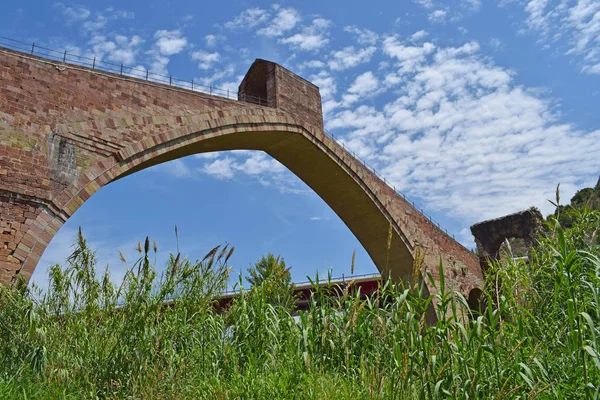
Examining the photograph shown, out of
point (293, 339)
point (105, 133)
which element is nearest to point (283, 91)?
point (105, 133)

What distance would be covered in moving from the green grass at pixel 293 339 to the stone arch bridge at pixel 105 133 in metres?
1.64

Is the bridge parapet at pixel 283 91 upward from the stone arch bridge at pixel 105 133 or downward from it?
upward

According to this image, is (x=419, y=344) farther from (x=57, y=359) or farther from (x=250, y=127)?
(x=250, y=127)

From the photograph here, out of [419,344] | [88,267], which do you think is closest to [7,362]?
[88,267]

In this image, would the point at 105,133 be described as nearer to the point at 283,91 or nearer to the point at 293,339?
the point at 283,91

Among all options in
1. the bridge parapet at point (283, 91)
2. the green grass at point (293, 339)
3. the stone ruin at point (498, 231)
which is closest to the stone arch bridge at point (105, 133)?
the bridge parapet at point (283, 91)

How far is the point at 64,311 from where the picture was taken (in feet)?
13.2

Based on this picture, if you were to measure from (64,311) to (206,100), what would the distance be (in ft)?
23.5

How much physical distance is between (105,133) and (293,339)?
252 inches

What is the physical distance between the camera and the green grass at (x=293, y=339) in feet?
8.36

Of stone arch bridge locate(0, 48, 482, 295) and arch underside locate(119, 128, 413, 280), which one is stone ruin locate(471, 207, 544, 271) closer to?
arch underside locate(119, 128, 413, 280)

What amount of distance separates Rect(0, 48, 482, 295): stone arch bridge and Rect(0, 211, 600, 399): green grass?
5.37ft

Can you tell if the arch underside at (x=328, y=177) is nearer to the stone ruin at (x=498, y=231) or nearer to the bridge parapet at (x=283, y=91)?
the bridge parapet at (x=283, y=91)

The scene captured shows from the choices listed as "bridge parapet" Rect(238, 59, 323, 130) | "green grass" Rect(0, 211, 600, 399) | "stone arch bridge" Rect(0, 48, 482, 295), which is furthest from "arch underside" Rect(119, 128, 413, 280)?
"green grass" Rect(0, 211, 600, 399)
